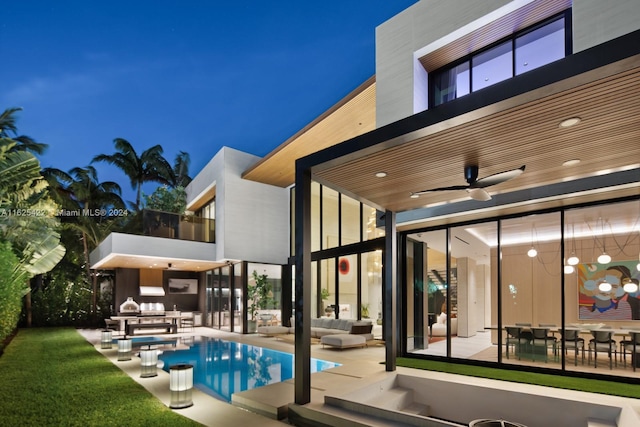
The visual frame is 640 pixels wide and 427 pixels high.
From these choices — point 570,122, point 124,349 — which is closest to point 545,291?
point 570,122

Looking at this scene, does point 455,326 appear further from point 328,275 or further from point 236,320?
point 236,320

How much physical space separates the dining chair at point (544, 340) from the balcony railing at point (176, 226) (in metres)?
14.0

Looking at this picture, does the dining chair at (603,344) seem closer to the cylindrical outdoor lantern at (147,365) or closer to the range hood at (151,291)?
the cylindrical outdoor lantern at (147,365)

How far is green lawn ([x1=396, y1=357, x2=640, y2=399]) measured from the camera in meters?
7.44

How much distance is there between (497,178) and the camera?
625 cm

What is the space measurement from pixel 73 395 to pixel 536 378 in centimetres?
813

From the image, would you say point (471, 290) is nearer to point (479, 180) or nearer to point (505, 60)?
point (505, 60)

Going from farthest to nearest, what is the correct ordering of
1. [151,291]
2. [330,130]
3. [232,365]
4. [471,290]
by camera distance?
[151,291], [330,130], [471,290], [232,365]

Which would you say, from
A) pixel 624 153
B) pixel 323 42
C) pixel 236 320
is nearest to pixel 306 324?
pixel 624 153

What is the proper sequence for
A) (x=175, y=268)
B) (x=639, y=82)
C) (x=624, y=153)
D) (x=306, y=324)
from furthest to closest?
(x=175, y=268)
(x=306, y=324)
(x=624, y=153)
(x=639, y=82)

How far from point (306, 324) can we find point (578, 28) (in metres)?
6.89

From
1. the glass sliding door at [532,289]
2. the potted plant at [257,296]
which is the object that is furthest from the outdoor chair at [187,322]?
the glass sliding door at [532,289]

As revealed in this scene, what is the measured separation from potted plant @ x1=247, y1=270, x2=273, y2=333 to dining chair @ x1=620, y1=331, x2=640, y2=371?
45.3 feet

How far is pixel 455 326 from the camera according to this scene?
1084 cm
